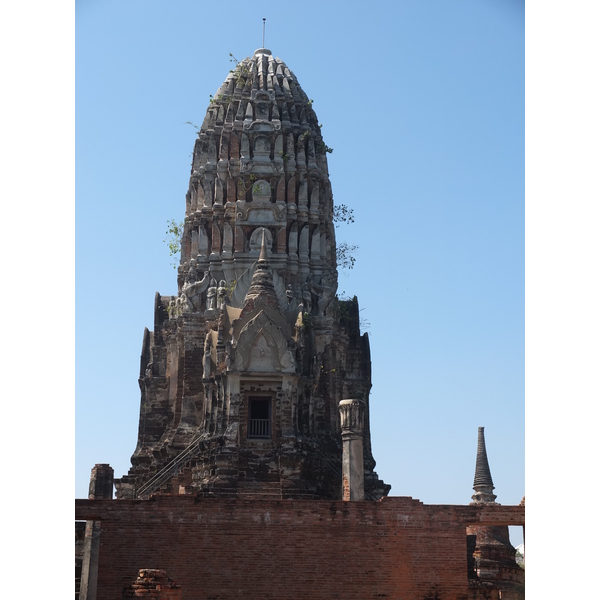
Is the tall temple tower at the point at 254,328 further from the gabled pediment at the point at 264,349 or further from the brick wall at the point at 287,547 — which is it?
the brick wall at the point at 287,547

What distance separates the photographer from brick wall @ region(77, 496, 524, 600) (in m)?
25.1

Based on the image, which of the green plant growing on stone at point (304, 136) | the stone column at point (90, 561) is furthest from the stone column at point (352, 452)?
the green plant growing on stone at point (304, 136)

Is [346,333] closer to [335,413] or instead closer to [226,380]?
[335,413]

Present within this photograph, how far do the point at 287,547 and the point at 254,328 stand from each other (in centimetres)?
Result: 824

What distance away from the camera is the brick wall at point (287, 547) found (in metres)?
25.1

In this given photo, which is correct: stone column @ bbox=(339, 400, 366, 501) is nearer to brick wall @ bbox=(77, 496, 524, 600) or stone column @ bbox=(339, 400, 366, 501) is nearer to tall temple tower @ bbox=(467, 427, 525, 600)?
brick wall @ bbox=(77, 496, 524, 600)

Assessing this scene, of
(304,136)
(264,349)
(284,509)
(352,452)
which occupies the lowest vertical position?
(284,509)

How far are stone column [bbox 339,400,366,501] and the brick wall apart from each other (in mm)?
1691

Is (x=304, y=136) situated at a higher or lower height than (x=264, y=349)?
higher

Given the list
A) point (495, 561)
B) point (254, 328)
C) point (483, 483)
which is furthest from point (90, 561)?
point (483, 483)

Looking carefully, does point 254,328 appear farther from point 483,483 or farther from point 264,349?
point 483,483

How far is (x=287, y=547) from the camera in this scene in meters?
25.2

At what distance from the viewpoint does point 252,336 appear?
3198cm
